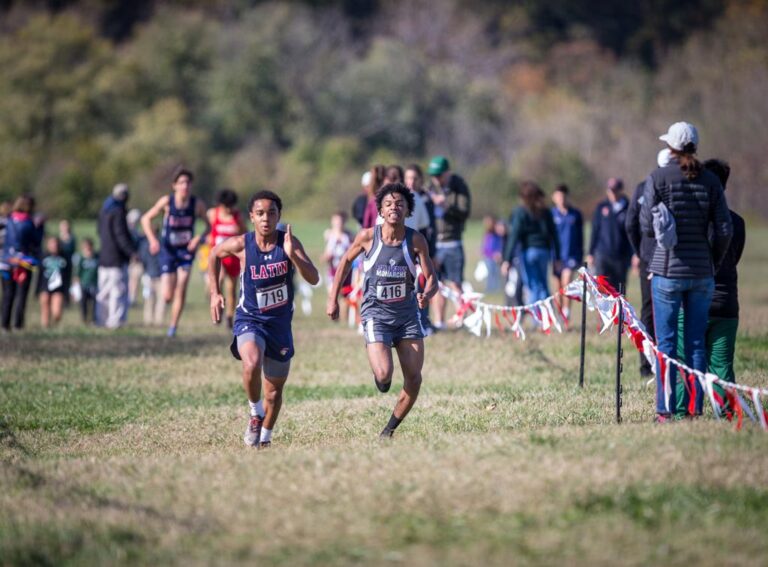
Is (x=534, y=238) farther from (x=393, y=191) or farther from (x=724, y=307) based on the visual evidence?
(x=393, y=191)

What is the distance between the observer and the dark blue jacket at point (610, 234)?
18.4 meters

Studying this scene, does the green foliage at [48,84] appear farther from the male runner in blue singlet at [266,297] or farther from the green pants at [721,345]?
the green pants at [721,345]

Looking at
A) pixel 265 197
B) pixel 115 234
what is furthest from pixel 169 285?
pixel 265 197

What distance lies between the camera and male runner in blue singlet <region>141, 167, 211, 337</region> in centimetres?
1820

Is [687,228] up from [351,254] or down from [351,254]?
up

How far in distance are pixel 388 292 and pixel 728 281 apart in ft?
9.29

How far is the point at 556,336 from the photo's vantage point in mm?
18062

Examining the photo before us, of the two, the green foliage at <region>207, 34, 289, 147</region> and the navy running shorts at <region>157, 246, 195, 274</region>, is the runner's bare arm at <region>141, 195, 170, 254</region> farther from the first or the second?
the green foliage at <region>207, 34, 289, 147</region>

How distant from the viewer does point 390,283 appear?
1041 centimetres

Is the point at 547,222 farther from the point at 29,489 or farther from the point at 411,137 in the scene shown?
the point at 411,137

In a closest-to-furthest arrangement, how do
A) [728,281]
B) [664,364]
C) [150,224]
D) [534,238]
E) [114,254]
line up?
[664,364] < [728,281] < [150,224] < [534,238] < [114,254]

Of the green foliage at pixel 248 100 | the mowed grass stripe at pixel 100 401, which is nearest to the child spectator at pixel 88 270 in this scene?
the mowed grass stripe at pixel 100 401

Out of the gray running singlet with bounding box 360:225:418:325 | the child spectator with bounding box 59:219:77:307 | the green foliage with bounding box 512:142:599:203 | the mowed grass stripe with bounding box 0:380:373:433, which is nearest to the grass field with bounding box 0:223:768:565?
the mowed grass stripe with bounding box 0:380:373:433

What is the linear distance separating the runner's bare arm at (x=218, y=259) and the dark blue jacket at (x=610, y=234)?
29.8 feet
